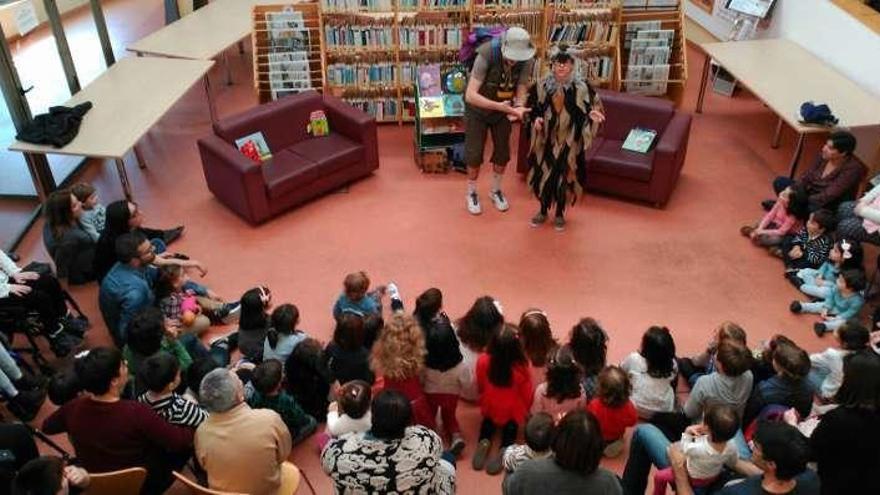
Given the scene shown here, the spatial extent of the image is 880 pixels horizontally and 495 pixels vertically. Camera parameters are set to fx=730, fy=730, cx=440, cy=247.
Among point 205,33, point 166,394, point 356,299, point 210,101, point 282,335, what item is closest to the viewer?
point 166,394

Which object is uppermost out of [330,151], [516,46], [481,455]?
[516,46]

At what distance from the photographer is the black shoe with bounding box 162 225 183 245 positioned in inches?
250

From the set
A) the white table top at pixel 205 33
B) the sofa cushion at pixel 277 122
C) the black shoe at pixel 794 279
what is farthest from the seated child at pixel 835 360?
the white table top at pixel 205 33

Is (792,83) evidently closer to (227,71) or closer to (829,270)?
(829,270)

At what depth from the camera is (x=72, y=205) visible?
17.3ft

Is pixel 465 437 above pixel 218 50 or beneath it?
beneath

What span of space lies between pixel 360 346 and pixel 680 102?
576 centimetres

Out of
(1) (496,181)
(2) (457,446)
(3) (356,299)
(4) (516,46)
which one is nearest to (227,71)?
(1) (496,181)

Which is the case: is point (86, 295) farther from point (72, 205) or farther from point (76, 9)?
point (76, 9)

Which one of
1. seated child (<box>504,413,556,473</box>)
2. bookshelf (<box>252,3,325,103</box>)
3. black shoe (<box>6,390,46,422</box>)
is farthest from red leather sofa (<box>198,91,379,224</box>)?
seated child (<box>504,413,556,473</box>)

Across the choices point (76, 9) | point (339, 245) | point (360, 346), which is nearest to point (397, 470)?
point (360, 346)

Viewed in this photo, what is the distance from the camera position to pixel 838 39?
285 inches

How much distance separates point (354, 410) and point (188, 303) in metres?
2.39

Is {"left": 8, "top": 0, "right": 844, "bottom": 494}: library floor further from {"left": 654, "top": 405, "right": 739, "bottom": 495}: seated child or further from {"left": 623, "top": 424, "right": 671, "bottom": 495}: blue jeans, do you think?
{"left": 654, "top": 405, "right": 739, "bottom": 495}: seated child
